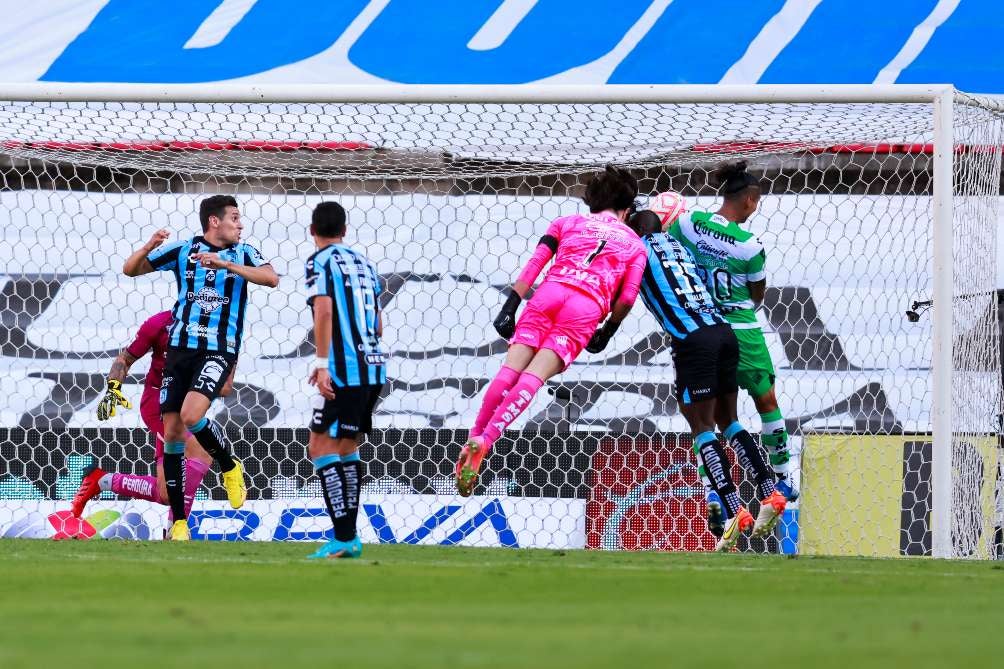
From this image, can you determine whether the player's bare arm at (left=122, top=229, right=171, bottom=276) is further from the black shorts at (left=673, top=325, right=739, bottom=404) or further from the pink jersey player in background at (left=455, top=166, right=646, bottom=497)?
the black shorts at (left=673, top=325, right=739, bottom=404)

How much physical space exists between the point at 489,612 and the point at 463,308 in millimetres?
5882

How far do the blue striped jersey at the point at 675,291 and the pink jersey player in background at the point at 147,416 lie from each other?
8.94 feet

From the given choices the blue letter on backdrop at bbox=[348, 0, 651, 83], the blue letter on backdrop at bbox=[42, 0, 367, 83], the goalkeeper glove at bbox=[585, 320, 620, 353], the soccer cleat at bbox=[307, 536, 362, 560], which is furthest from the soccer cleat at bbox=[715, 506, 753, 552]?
the blue letter on backdrop at bbox=[42, 0, 367, 83]

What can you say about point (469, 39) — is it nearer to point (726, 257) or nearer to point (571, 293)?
point (726, 257)

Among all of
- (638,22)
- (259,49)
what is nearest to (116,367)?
(259,49)

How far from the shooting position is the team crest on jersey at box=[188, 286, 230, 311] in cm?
761

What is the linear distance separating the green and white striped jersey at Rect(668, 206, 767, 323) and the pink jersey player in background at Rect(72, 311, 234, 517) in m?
2.91

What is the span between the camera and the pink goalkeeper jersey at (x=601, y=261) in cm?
696

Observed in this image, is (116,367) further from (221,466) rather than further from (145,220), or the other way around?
(145,220)

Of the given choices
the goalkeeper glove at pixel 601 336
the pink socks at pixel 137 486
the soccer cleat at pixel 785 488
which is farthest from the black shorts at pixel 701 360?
the pink socks at pixel 137 486

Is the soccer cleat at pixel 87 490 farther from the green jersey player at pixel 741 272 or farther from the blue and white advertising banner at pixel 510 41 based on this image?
the blue and white advertising banner at pixel 510 41

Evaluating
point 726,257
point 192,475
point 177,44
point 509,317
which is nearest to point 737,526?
point 726,257

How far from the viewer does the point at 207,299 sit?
7629 mm

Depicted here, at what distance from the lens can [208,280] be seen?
766 cm
